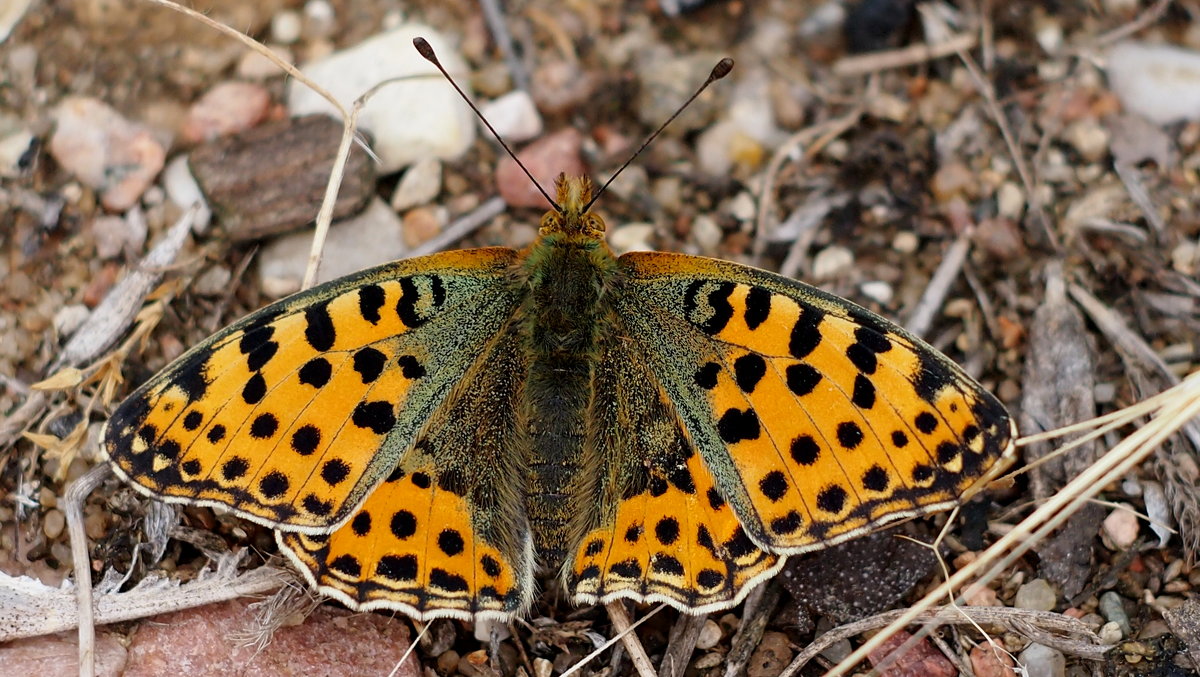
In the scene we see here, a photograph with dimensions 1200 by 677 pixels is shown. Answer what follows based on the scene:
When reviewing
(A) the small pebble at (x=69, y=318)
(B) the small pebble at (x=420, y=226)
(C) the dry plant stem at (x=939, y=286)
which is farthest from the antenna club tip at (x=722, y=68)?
(A) the small pebble at (x=69, y=318)

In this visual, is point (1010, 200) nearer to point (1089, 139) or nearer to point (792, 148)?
point (1089, 139)

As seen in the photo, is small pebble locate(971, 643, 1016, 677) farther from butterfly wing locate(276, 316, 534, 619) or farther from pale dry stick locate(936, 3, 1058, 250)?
pale dry stick locate(936, 3, 1058, 250)

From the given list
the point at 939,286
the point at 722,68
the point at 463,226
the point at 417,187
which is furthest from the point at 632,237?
the point at 939,286

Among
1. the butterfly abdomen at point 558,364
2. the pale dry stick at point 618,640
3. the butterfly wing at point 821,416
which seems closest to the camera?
the butterfly wing at point 821,416

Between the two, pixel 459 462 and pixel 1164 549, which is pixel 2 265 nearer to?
pixel 459 462

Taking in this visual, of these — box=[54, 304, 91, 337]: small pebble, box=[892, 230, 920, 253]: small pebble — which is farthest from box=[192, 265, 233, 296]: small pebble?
box=[892, 230, 920, 253]: small pebble

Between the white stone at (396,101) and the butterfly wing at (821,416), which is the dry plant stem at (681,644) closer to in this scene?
the butterfly wing at (821,416)
